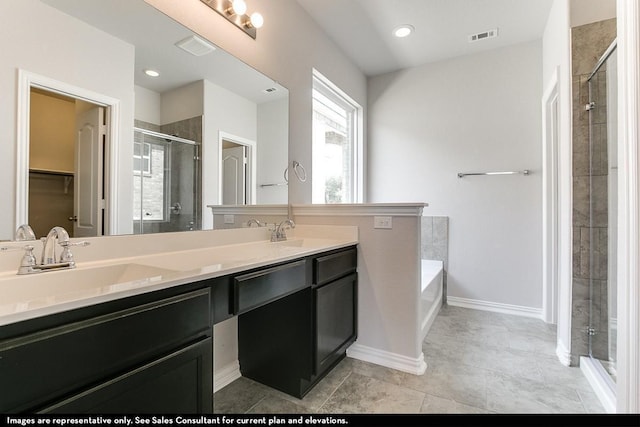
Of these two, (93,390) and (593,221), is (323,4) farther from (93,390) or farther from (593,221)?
(93,390)

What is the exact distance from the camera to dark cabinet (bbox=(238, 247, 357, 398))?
1.60m

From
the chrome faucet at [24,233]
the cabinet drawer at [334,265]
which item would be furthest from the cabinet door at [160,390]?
the cabinet drawer at [334,265]

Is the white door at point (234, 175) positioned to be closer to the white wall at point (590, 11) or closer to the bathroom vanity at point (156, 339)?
the bathroom vanity at point (156, 339)

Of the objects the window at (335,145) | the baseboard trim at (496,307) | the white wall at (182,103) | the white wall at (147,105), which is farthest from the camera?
the window at (335,145)

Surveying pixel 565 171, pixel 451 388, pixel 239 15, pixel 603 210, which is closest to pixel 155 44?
pixel 239 15

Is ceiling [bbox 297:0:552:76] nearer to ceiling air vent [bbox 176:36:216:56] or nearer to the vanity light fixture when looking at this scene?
the vanity light fixture

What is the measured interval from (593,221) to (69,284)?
110 inches

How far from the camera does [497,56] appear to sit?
307 centimetres

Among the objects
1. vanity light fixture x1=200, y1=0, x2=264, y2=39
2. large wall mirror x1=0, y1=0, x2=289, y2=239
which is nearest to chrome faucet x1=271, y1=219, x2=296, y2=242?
large wall mirror x1=0, y1=0, x2=289, y2=239

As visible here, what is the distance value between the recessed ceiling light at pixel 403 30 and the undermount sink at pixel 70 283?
291cm

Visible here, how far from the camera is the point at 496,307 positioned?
3.05 m

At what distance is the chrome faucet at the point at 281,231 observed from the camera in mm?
2119

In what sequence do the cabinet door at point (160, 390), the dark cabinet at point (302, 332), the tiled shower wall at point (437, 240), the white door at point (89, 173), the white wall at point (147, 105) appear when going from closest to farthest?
the cabinet door at point (160, 390)
the white door at point (89, 173)
the white wall at point (147, 105)
the dark cabinet at point (302, 332)
the tiled shower wall at point (437, 240)

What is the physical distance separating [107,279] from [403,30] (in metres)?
3.07
